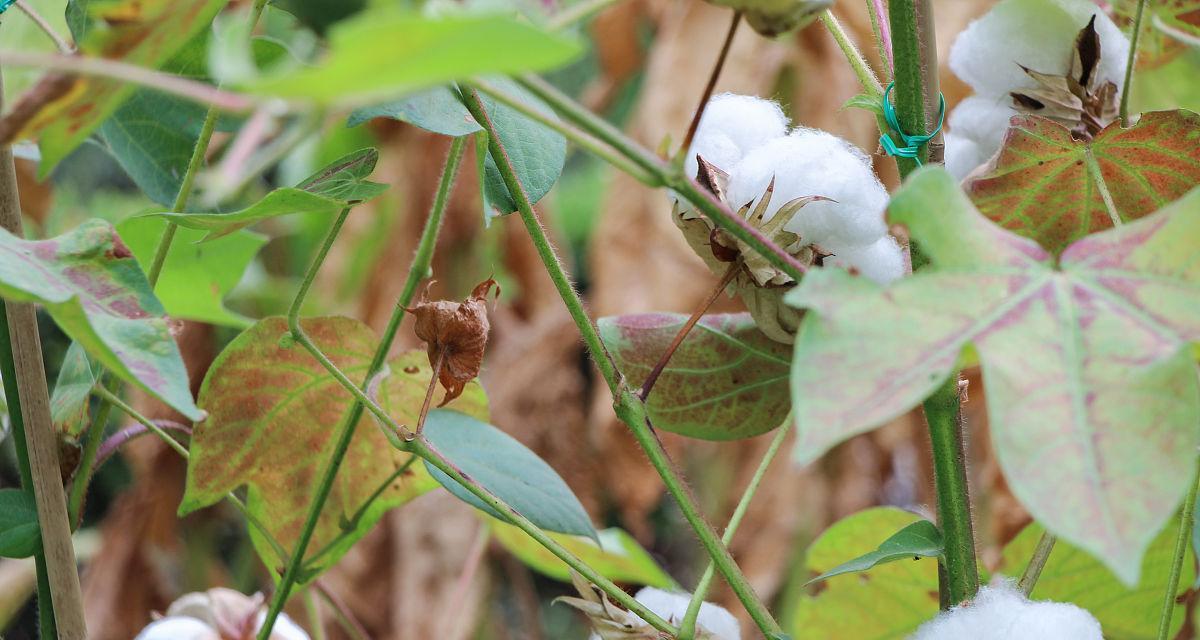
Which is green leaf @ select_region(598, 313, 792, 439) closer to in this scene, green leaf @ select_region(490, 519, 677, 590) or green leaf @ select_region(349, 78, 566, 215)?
green leaf @ select_region(349, 78, 566, 215)

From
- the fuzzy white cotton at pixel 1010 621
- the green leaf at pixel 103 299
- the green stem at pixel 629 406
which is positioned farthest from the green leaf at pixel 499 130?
the fuzzy white cotton at pixel 1010 621

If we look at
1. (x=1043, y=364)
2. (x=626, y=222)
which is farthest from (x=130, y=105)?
(x=626, y=222)

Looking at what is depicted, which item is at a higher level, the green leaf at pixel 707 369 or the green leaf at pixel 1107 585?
the green leaf at pixel 707 369

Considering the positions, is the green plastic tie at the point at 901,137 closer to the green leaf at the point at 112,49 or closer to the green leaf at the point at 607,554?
the green leaf at the point at 112,49

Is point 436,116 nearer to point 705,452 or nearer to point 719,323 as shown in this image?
point 719,323

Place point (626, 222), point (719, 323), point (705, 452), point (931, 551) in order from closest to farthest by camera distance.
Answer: point (931, 551), point (719, 323), point (626, 222), point (705, 452)

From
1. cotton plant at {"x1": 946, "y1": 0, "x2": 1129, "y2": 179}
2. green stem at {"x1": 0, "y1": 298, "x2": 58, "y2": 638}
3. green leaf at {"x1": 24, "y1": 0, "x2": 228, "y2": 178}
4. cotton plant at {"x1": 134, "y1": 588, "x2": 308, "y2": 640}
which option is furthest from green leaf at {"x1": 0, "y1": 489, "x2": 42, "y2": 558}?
cotton plant at {"x1": 946, "y1": 0, "x2": 1129, "y2": 179}

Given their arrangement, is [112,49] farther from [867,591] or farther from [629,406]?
[867,591]
